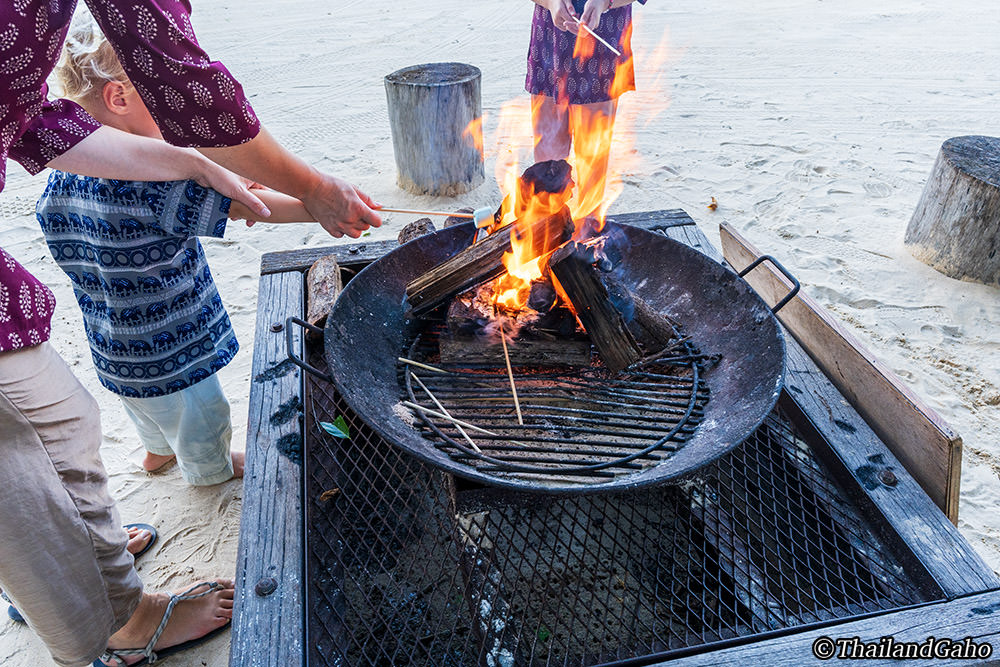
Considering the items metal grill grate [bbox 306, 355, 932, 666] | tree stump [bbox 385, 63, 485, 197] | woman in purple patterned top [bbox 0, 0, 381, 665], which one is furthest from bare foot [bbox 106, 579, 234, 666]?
tree stump [bbox 385, 63, 485, 197]

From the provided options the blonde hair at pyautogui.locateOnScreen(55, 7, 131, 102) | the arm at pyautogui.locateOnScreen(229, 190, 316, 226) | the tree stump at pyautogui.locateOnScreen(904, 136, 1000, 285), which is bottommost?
the tree stump at pyautogui.locateOnScreen(904, 136, 1000, 285)

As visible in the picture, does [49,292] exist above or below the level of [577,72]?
above

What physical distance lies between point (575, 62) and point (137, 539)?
145 inches

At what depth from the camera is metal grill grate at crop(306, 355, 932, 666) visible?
1626mm

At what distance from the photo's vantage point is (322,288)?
251cm

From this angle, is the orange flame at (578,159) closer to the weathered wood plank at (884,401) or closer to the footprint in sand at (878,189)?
the weathered wood plank at (884,401)

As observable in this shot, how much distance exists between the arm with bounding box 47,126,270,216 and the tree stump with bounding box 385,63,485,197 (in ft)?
10.7

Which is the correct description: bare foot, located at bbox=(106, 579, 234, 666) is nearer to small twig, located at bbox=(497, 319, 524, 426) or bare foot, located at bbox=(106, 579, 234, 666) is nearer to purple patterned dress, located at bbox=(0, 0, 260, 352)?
purple patterned dress, located at bbox=(0, 0, 260, 352)

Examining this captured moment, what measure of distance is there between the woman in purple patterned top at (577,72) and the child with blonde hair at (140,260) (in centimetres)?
227

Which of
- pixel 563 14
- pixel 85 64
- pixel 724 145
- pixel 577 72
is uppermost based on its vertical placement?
pixel 85 64

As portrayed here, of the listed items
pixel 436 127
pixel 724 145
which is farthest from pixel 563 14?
pixel 724 145

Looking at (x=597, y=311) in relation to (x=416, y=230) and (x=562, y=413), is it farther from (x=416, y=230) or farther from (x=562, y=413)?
(x=416, y=230)

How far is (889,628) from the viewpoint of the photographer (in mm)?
1393

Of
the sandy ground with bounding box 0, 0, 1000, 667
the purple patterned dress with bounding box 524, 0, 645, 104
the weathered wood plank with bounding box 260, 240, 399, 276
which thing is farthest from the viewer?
the purple patterned dress with bounding box 524, 0, 645, 104
